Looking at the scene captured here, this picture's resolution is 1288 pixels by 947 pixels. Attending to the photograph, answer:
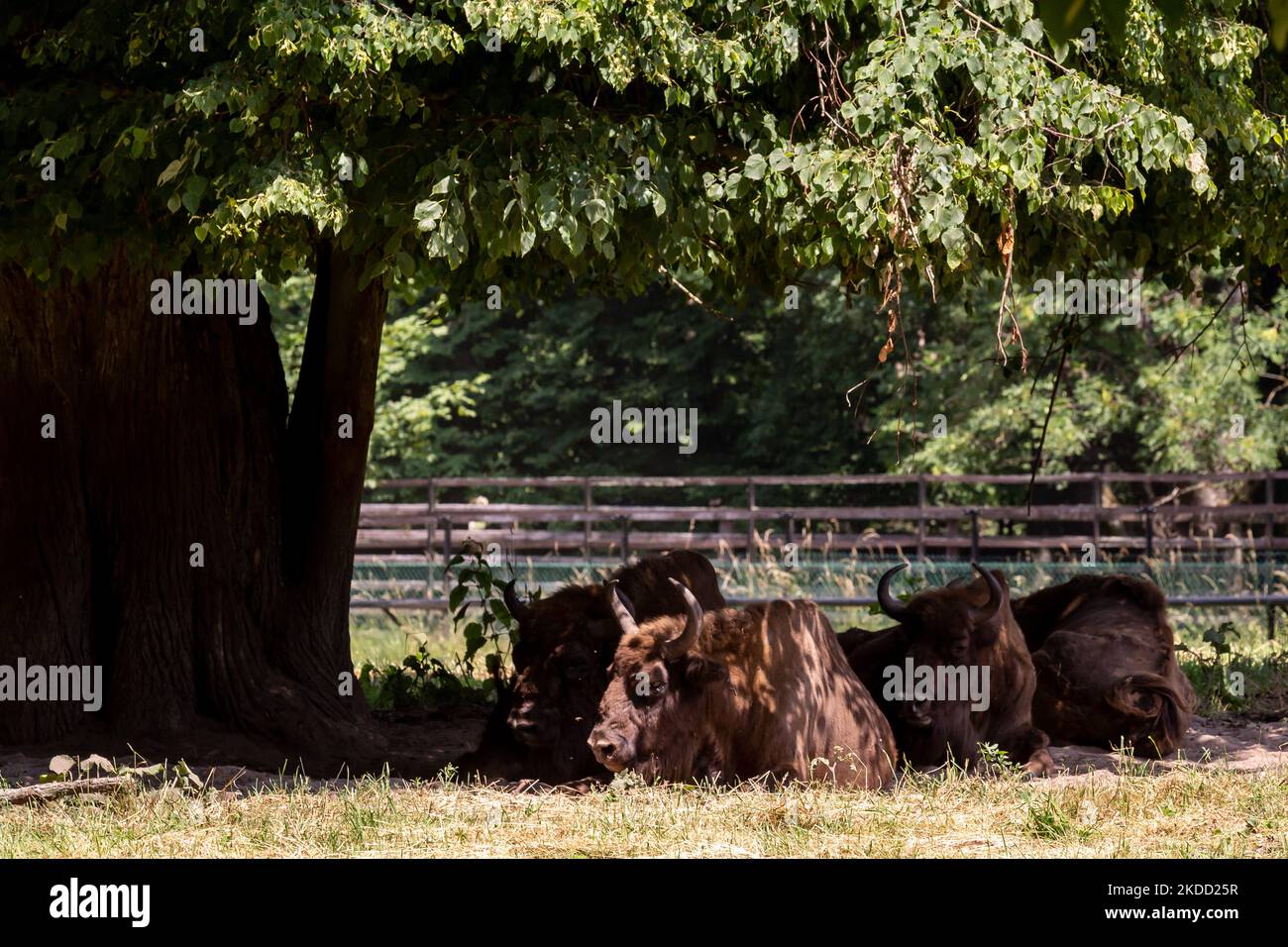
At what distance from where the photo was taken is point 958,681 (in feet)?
30.8

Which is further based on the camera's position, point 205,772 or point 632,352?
point 632,352

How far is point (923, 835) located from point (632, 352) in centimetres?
2758

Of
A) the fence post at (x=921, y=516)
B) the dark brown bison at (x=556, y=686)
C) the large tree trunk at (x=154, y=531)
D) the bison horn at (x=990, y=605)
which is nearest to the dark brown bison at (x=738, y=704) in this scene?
the dark brown bison at (x=556, y=686)

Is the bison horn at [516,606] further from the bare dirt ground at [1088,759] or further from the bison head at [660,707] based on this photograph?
the bison head at [660,707]

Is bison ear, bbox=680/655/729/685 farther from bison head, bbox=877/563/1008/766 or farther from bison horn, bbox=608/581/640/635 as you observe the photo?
bison head, bbox=877/563/1008/766

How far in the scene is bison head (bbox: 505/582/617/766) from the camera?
892 centimetres

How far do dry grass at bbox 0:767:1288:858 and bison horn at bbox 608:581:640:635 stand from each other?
90 centimetres

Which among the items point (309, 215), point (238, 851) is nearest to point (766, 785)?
point (238, 851)

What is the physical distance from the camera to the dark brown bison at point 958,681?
30.6 ft

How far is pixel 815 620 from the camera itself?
29.6 feet

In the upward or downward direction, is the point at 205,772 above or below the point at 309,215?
below

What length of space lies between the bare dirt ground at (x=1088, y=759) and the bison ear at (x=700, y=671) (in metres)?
1.62

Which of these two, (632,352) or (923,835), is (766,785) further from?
(632,352)

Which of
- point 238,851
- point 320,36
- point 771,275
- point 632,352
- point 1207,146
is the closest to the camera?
point 238,851
